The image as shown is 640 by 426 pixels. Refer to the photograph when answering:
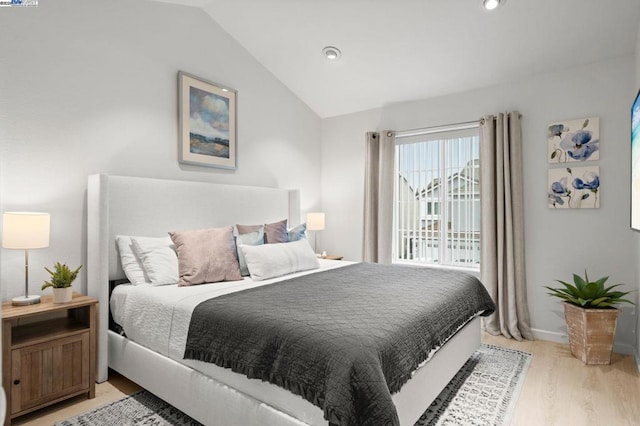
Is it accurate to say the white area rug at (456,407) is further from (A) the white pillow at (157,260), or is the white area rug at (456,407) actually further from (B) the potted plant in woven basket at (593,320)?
(A) the white pillow at (157,260)

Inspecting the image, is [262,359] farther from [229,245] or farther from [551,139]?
[551,139]

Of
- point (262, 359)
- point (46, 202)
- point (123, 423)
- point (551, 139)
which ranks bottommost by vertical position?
point (123, 423)

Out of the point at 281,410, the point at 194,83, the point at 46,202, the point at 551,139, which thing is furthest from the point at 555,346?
the point at 46,202

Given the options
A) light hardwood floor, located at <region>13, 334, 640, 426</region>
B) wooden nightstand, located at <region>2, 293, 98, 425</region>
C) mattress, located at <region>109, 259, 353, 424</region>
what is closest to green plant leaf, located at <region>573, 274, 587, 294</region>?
light hardwood floor, located at <region>13, 334, 640, 426</region>

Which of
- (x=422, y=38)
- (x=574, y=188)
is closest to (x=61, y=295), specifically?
(x=422, y=38)

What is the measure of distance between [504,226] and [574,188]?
0.66 metres

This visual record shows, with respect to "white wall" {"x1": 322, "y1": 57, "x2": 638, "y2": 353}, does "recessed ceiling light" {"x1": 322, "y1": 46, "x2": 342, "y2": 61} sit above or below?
above

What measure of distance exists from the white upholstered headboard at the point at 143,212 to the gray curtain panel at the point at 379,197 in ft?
4.01

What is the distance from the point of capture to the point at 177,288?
8.11ft

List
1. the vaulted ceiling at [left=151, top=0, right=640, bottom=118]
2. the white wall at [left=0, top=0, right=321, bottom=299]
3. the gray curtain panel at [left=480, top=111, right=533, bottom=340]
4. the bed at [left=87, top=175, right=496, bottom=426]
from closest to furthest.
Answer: the bed at [left=87, top=175, right=496, bottom=426] → the white wall at [left=0, top=0, right=321, bottom=299] → the vaulted ceiling at [left=151, top=0, right=640, bottom=118] → the gray curtain panel at [left=480, top=111, right=533, bottom=340]

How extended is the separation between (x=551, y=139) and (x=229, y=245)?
3045 mm

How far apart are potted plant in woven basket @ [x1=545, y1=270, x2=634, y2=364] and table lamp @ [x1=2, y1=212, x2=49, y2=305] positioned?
386 centimetres

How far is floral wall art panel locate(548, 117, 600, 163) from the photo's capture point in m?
3.19

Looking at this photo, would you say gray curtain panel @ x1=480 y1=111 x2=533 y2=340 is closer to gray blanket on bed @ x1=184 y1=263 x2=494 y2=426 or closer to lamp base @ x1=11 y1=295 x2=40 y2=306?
gray blanket on bed @ x1=184 y1=263 x2=494 y2=426
